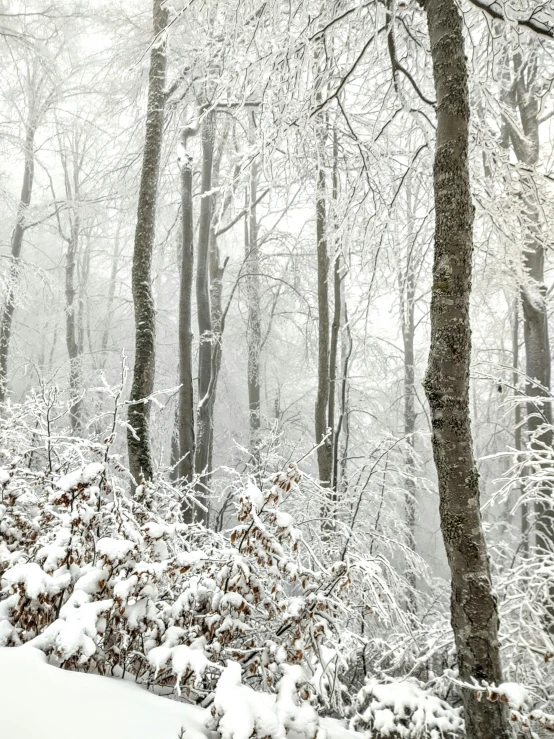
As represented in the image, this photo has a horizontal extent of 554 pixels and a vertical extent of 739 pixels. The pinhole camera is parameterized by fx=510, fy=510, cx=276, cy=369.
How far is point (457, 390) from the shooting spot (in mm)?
2334

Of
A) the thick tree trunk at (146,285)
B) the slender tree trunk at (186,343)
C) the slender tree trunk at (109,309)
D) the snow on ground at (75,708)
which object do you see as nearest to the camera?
the snow on ground at (75,708)

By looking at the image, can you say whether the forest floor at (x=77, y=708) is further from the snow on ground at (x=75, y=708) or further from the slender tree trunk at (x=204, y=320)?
the slender tree trunk at (x=204, y=320)

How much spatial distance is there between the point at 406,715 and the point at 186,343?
15.8ft

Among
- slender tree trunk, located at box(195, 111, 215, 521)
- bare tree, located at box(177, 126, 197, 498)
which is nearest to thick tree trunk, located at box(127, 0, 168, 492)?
bare tree, located at box(177, 126, 197, 498)

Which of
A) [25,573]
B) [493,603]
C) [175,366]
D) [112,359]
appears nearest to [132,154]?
[25,573]

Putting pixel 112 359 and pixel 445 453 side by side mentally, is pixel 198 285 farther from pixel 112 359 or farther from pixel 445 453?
pixel 112 359

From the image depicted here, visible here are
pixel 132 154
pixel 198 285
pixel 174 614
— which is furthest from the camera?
pixel 198 285

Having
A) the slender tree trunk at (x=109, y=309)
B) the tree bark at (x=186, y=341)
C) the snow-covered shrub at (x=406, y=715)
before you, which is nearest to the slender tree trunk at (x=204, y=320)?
the tree bark at (x=186, y=341)

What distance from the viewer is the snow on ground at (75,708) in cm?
159

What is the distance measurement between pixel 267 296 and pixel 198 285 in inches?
205

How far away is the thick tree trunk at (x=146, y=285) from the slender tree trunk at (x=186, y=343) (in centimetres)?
136

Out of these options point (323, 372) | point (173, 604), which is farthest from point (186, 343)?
point (173, 604)

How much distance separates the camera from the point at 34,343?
17031mm

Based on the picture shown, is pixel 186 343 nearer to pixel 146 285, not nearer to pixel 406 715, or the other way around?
pixel 146 285
